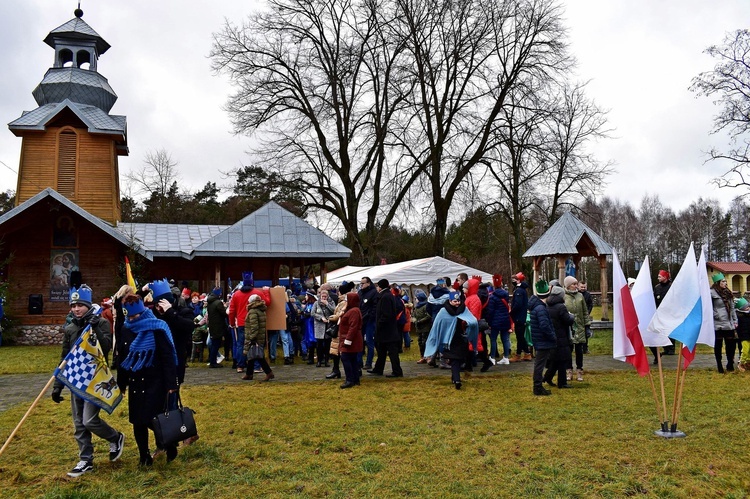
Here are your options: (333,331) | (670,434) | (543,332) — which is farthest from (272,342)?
(670,434)

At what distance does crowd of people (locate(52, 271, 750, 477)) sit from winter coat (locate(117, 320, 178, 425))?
0.01 meters

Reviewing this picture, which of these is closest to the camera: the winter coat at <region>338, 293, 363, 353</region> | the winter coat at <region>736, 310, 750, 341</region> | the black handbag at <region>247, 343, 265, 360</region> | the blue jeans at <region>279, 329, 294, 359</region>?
the winter coat at <region>338, 293, 363, 353</region>

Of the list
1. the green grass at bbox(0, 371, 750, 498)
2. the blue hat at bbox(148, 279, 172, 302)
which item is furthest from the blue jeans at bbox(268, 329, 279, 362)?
the blue hat at bbox(148, 279, 172, 302)

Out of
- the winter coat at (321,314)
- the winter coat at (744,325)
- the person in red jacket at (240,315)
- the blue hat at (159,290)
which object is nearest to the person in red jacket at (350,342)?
the winter coat at (321,314)

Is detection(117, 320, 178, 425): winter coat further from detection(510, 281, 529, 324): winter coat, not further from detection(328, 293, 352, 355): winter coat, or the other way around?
detection(510, 281, 529, 324): winter coat

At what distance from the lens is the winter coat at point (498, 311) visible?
12594mm

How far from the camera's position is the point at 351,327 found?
10.3 meters

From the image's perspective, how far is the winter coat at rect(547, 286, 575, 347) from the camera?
956 centimetres

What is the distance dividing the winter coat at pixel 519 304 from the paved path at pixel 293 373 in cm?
105

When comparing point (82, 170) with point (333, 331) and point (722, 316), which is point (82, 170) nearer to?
point (333, 331)

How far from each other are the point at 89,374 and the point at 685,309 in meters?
6.58

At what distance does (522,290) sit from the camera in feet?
43.3

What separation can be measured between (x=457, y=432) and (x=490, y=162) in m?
26.4

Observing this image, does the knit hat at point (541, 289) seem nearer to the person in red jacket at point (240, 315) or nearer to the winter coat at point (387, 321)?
the winter coat at point (387, 321)
